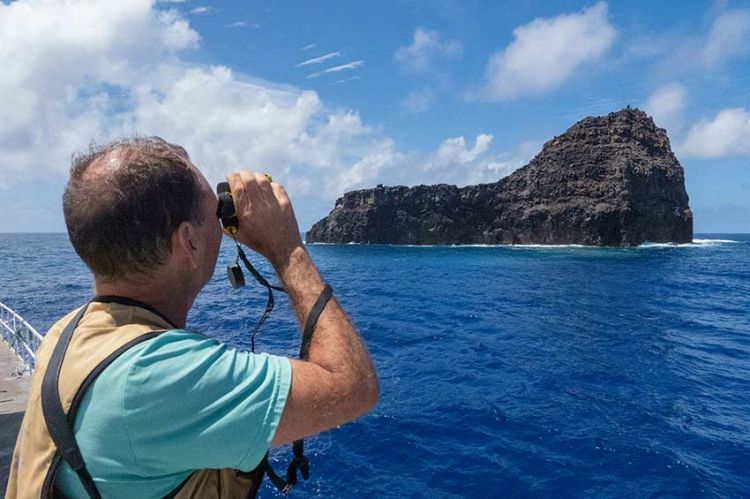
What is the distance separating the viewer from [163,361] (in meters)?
1.21

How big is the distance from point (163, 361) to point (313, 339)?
0.45 m

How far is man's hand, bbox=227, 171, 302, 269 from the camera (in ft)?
5.32

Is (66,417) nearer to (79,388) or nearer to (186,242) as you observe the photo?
(79,388)

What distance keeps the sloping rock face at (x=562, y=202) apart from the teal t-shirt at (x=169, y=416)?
285 ft

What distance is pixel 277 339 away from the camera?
1612cm

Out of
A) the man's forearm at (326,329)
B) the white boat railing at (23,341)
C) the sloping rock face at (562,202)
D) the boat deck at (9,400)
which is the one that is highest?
the sloping rock face at (562,202)

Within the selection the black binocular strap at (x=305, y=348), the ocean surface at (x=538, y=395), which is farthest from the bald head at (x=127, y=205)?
the ocean surface at (x=538, y=395)

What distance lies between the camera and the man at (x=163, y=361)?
120 cm

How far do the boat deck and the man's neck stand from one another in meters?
6.10

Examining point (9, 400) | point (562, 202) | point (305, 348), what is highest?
point (562, 202)

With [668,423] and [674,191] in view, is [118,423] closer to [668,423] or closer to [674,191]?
[668,423]

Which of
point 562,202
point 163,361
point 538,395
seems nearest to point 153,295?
point 163,361

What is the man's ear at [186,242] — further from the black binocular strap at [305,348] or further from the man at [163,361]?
the black binocular strap at [305,348]

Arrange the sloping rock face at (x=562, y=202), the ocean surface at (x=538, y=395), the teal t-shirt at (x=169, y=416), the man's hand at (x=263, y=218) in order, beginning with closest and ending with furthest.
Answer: the teal t-shirt at (x=169, y=416), the man's hand at (x=263, y=218), the ocean surface at (x=538, y=395), the sloping rock face at (x=562, y=202)
